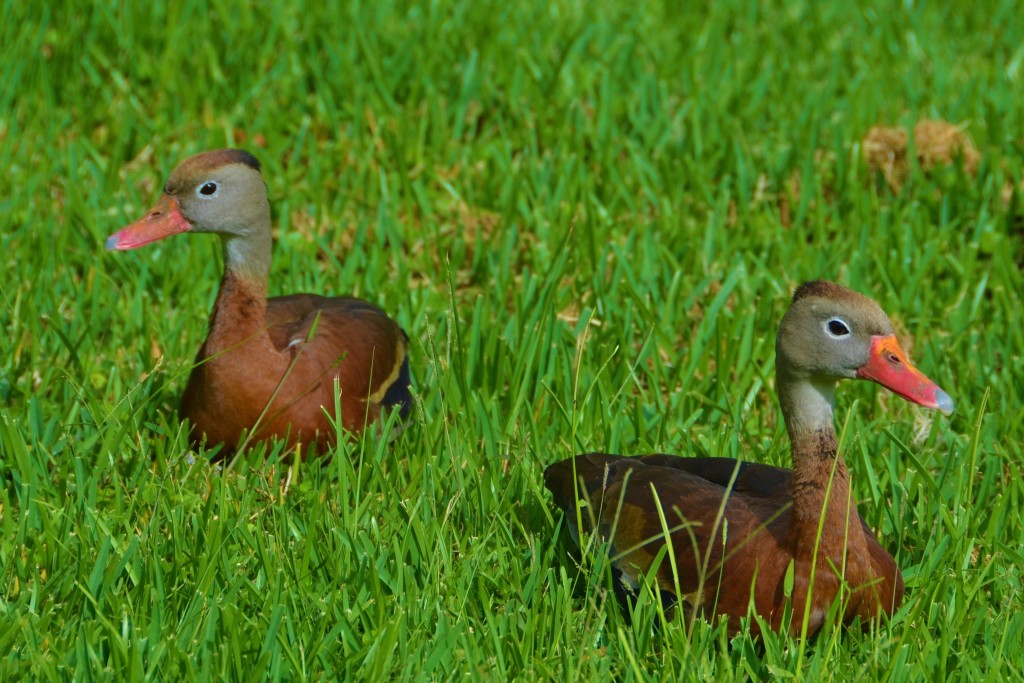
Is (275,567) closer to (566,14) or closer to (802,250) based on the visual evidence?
(802,250)

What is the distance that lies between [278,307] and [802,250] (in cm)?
234

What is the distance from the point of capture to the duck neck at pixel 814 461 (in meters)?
3.34

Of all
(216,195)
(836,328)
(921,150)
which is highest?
(921,150)

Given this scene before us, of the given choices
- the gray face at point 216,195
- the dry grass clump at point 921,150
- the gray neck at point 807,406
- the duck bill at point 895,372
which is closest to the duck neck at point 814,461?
the gray neck at point 807,406

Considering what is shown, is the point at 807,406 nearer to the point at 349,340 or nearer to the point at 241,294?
the point at 349,340

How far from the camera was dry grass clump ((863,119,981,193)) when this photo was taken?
614 centimetres

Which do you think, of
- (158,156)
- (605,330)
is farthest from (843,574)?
(158,156)

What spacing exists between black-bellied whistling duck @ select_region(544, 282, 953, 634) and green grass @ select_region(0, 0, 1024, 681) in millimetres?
109

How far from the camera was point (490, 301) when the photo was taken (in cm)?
534

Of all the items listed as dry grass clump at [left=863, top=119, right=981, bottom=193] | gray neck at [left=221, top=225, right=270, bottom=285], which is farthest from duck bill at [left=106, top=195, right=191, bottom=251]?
dry grass clump at [left=863, top=119, right=981, bottom=193]

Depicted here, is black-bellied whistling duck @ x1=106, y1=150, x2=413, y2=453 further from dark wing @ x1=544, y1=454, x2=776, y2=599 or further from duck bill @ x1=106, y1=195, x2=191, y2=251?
dark wing @ x1=544, y1=454, x2=776, y2=599

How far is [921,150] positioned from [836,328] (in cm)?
312

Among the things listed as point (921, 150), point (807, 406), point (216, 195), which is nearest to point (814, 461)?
point (807, 406)

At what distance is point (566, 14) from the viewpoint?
7371 mm
